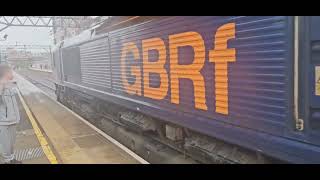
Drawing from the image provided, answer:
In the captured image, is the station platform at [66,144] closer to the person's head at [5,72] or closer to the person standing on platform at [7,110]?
the person standing on platform at [7,110]

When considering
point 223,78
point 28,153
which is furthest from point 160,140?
point 223,78

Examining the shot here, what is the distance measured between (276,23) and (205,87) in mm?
1512

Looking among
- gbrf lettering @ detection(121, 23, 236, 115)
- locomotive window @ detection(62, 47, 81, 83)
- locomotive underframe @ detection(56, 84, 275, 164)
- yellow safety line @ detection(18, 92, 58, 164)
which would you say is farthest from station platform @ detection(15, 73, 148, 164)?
locomotive window @ detection(62, 47, 81, 83)

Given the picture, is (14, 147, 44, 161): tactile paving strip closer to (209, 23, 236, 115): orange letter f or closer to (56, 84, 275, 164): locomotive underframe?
(56, 84, 275, 164): locomotive underframe

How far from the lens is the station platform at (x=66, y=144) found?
655 centimetres

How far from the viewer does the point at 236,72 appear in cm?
412

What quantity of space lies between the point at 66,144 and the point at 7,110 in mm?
2238

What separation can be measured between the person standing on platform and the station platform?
86cm

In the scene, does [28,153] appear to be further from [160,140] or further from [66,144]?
[160,140]

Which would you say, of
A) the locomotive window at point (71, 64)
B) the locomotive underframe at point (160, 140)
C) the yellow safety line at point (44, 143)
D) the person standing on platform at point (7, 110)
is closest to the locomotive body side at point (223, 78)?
the locomotive underframe at point (160, 140)

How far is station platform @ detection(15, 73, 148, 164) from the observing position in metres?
6.55

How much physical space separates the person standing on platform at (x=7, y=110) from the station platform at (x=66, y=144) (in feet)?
2.81
